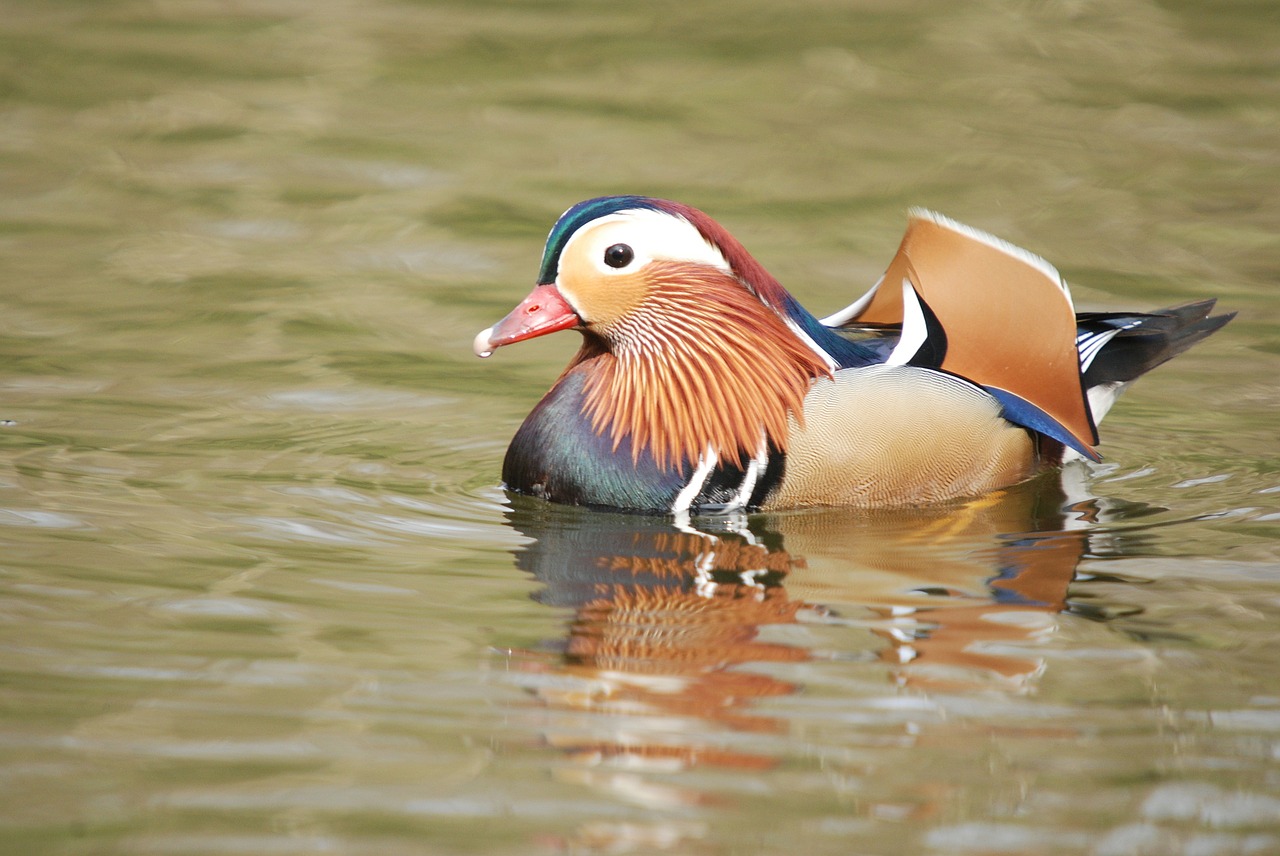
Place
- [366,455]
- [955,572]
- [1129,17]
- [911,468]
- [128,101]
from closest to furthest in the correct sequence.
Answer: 1. [955,572]
2. [911,468]
3. [366,455]
4. [128,101]
5. [1129,17]

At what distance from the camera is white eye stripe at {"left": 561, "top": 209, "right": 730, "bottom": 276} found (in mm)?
5508

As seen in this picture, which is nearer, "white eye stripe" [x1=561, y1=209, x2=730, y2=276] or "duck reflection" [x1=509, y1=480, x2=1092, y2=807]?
"duck reflection" [x1=509, y1=480, x2=1092, y2=807]

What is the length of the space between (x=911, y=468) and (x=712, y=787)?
2347 mm

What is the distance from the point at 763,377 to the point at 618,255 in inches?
24.4

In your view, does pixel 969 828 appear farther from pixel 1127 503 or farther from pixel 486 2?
pixel 486 2

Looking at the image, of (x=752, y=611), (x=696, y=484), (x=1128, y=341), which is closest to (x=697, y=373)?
(x=696, y=484)

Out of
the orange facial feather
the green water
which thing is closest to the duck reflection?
the green water

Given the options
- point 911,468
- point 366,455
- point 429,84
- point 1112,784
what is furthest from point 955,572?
point 429,84

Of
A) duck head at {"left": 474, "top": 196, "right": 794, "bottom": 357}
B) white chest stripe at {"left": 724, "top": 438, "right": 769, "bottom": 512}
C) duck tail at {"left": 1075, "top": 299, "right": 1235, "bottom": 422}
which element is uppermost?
duck head at {"left": 474, "top": 196, "right": 794, "bottom": 357}

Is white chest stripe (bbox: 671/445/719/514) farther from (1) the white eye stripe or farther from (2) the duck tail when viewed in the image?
(2) the duck tail

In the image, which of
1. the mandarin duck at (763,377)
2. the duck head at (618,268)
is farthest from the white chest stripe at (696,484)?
the duck head at (618,268)

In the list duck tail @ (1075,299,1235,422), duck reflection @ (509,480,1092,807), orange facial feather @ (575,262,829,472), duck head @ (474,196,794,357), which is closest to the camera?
duck reflection @ (509,480,1092,807)

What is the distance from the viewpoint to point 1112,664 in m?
4.14

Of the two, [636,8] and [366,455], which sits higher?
[636,8]
